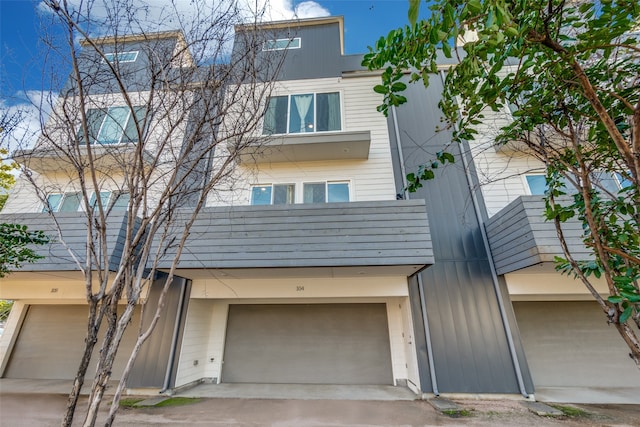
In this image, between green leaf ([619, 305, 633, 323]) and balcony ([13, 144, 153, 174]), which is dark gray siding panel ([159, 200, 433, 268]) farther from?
green leaf ([619, 305, 633, 323])

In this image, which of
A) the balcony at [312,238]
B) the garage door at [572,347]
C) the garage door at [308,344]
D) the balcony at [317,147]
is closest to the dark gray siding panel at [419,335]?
the balcony at [312,238]

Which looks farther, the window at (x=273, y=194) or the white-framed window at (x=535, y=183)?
the window at (x=273, y=194)

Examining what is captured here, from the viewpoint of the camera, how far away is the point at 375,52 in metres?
2.10

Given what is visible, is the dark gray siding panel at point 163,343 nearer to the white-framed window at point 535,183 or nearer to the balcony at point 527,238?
the balcony at point 527,238

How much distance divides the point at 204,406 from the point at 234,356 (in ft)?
6.09

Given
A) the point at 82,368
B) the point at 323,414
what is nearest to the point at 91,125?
the point at 82,368

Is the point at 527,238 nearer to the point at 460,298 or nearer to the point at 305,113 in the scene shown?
the point at 460,298

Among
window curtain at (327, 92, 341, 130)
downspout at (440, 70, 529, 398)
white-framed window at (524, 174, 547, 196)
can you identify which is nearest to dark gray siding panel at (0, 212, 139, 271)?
window curtain at (327, 92, 341, 130)

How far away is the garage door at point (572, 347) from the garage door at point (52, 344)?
10.2 metres

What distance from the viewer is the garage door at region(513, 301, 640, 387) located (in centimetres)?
627

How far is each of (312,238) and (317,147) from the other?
273 cm

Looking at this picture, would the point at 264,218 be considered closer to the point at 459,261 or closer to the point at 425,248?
the point at 425,248

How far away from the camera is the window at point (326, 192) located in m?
6.83

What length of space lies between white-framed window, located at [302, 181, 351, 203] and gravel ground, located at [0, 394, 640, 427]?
14.3 feet
